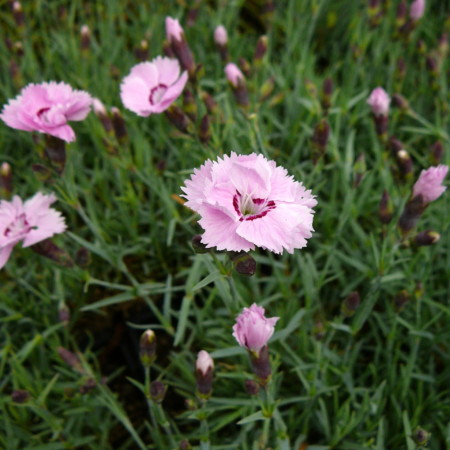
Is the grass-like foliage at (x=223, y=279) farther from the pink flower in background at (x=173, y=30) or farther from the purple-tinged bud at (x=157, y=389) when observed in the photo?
the pink flower in background at (x=173, y=30)

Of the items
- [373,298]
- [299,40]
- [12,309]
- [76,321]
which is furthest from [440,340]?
[299,40]

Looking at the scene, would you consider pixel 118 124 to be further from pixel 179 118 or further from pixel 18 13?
pixel 18 13

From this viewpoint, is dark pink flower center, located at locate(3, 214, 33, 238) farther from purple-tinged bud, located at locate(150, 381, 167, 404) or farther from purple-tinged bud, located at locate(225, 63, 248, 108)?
purple-tinged bud, located at locate(225, 63, 248, 108)

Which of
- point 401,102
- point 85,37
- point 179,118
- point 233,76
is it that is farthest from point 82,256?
point 401,102

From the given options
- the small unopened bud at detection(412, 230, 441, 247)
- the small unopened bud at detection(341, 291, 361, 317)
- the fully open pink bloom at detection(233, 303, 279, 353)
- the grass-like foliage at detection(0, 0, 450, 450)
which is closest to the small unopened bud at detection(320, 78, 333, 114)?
the grass-like foliage at detection(0, 0, 450, 450)

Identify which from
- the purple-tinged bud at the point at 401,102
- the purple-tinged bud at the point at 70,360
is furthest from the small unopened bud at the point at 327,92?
the purple-tinged bud at the point at 70,360
